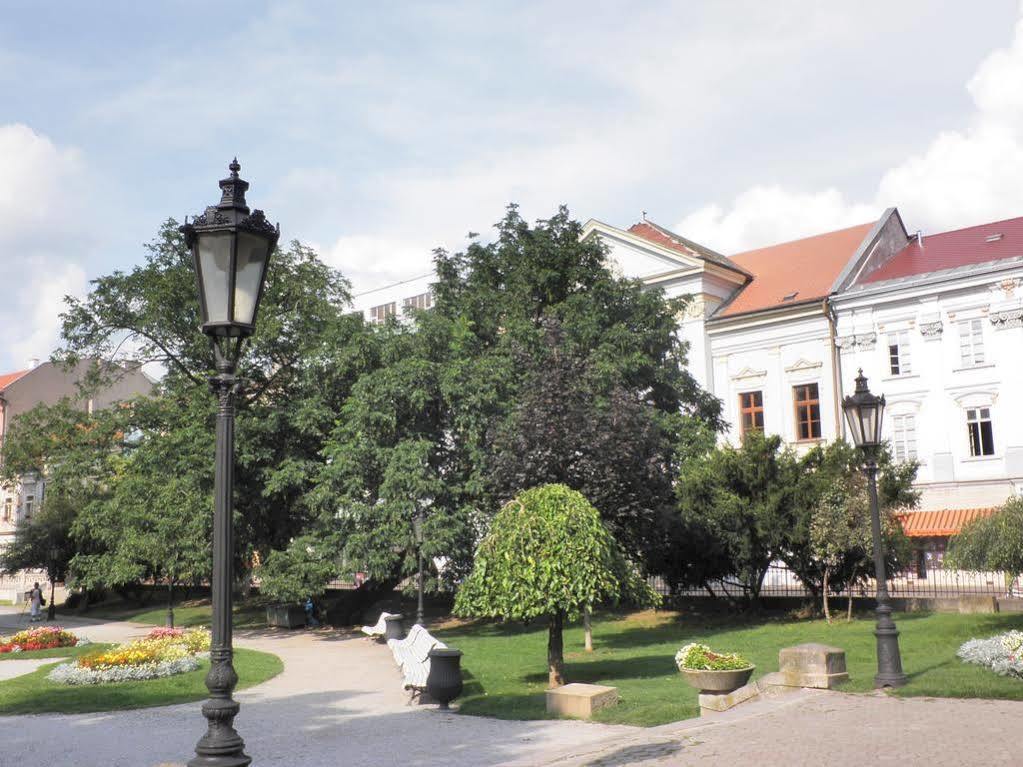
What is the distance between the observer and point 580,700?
39.0ft

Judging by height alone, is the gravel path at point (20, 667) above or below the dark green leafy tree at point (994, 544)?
below

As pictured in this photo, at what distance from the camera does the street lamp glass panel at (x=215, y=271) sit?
596 centimetres

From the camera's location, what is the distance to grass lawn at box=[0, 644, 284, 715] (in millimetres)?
14250

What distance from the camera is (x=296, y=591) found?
84.4 feet

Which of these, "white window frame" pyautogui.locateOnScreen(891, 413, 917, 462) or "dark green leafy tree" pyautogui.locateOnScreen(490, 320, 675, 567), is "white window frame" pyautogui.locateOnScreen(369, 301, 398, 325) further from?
"dark green leafy tree" pyautogui.locateOnScreen(490, 320, 675, 567)

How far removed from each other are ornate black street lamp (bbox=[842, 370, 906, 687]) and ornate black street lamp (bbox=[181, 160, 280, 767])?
30.3ft

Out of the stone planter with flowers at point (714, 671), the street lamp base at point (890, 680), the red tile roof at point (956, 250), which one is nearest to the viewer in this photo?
the stone planter with flowers at point (714, 671)

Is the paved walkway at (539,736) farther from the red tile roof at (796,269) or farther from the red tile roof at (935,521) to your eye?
the red tile roof at (796,269)

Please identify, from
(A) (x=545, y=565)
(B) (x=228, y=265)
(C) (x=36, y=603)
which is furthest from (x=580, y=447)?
(C) (x=36, y=603)

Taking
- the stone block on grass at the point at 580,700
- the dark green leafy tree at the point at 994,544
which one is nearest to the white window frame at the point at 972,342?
the dark green leafy tree at the point at 994,544

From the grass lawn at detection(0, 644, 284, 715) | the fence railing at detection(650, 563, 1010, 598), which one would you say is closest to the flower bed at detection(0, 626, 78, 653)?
the grass lawn at detection(0, 644, 284, 715)

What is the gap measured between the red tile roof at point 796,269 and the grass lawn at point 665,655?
16.1 m

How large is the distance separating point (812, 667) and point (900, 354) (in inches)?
989

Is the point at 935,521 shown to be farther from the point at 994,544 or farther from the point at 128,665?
the point at 128,665
